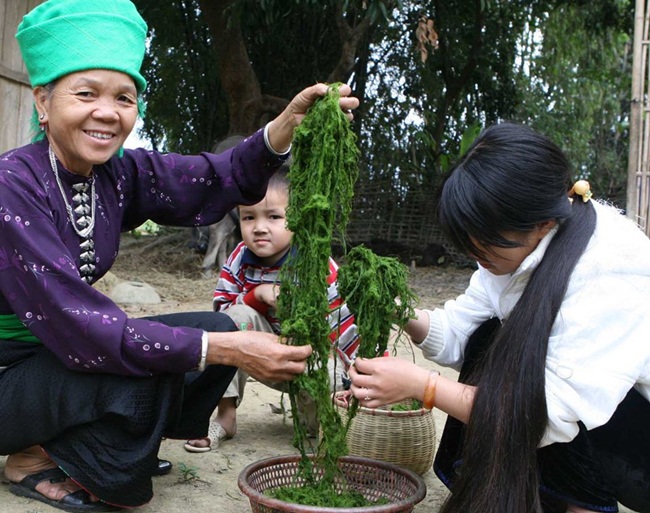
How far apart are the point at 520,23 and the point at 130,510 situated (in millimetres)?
Result: 9927

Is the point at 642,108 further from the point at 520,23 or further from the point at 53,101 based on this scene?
the point at 53,101

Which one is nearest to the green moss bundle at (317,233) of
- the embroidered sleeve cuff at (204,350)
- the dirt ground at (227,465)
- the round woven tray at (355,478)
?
the round woven tray at (355,478)

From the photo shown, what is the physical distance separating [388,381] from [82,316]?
848mm

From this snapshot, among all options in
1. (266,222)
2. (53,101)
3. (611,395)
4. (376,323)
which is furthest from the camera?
(266,222)

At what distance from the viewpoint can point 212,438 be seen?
299cm

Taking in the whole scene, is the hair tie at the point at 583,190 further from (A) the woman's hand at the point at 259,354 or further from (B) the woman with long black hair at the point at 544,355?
(A) the woman's hand at the point at 259,354

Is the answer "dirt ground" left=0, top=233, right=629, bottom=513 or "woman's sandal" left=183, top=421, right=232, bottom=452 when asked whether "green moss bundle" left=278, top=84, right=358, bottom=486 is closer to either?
"dirt ground" left=0, top=233, right=629, bottom=513

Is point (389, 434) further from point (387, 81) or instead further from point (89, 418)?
→ point (387, 81)

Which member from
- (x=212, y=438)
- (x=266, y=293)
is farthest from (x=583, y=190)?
(x=212, y=438)

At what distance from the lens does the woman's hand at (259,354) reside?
2.10m

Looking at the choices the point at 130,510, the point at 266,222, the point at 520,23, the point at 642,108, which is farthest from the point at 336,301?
the point at 520,23

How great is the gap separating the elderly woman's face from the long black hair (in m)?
1.03

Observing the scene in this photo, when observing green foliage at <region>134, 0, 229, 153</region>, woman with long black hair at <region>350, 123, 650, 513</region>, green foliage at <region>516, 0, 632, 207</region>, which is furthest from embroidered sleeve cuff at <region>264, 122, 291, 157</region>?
green foliage at <region>516, 0, 632, 207</region>

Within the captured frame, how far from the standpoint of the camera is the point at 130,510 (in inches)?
93.1
